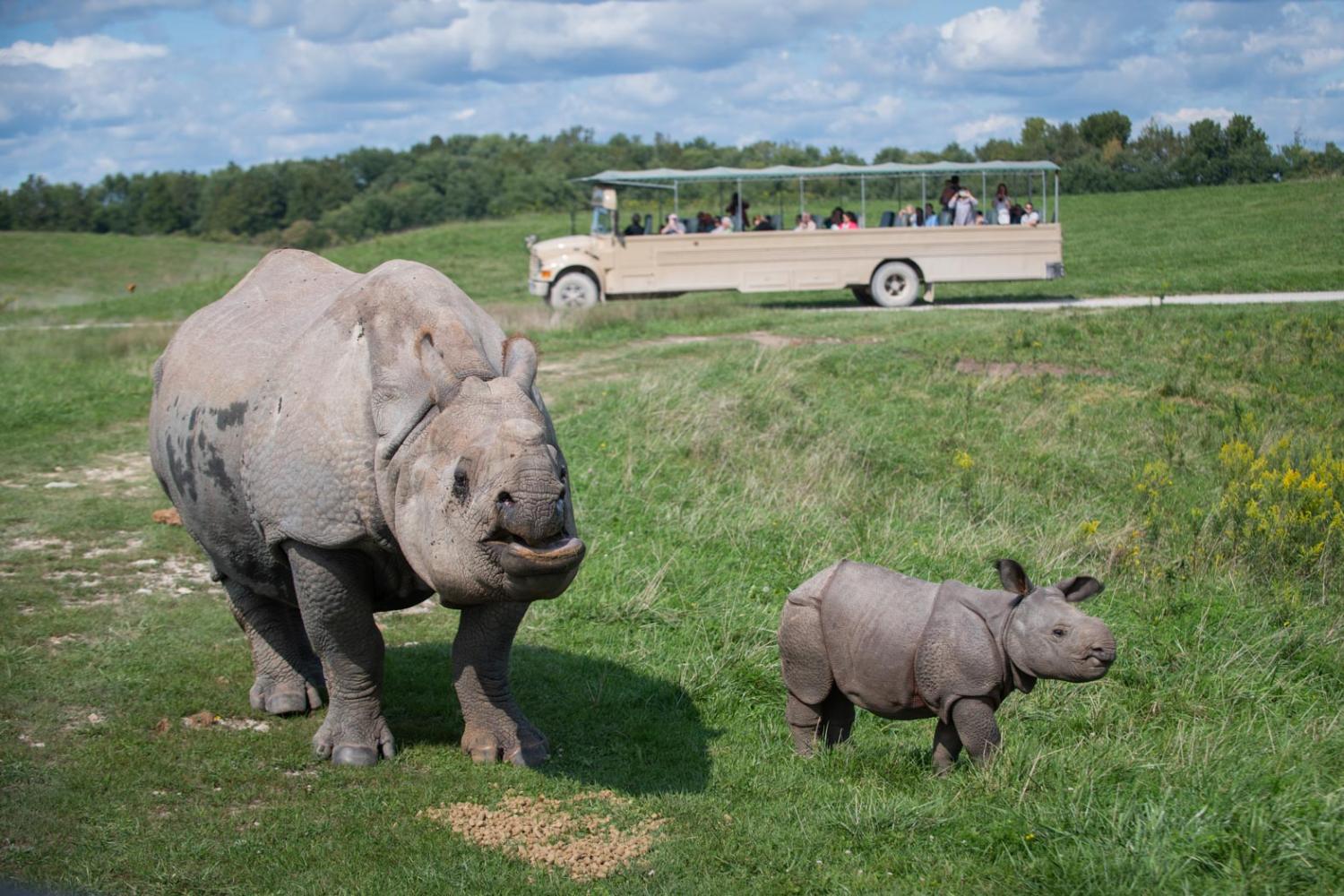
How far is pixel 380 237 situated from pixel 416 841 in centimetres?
4170

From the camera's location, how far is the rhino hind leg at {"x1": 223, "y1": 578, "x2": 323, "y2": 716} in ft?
24.3

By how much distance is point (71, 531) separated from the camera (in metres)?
10.9

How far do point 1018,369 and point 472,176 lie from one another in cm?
5988

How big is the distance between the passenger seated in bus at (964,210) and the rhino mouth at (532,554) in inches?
827

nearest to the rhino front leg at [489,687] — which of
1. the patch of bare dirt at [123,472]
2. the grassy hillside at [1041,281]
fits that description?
the patch of bare dirt at [123,472]

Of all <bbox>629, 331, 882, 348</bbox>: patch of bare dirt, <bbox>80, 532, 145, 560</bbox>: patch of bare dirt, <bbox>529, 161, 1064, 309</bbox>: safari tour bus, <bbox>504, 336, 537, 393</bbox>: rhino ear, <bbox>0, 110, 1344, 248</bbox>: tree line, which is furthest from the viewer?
<bbox>0, 110, 1344, 248</bbox>: tree line

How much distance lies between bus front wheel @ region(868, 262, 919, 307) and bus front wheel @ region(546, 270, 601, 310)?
16.7 ft

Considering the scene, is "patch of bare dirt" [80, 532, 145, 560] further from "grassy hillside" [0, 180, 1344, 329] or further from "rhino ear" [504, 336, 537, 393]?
"grassy hillside" [0, 180, 1344, 329]

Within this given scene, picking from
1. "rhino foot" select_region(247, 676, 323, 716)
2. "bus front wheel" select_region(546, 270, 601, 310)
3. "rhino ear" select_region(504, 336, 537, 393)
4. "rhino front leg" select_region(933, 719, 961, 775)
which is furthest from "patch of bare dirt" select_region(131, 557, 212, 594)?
"bus front wheel" select_region(546, 270, 601, 310)

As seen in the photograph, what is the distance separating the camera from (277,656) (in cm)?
750

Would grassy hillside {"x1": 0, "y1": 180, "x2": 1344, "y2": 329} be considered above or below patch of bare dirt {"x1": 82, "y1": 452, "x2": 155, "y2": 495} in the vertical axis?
above

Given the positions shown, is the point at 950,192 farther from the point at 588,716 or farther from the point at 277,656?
the point at 277,656

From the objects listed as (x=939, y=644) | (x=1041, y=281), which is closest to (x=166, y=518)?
(x=939, y=644)

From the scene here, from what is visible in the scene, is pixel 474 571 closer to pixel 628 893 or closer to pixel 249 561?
pixel 628 893
